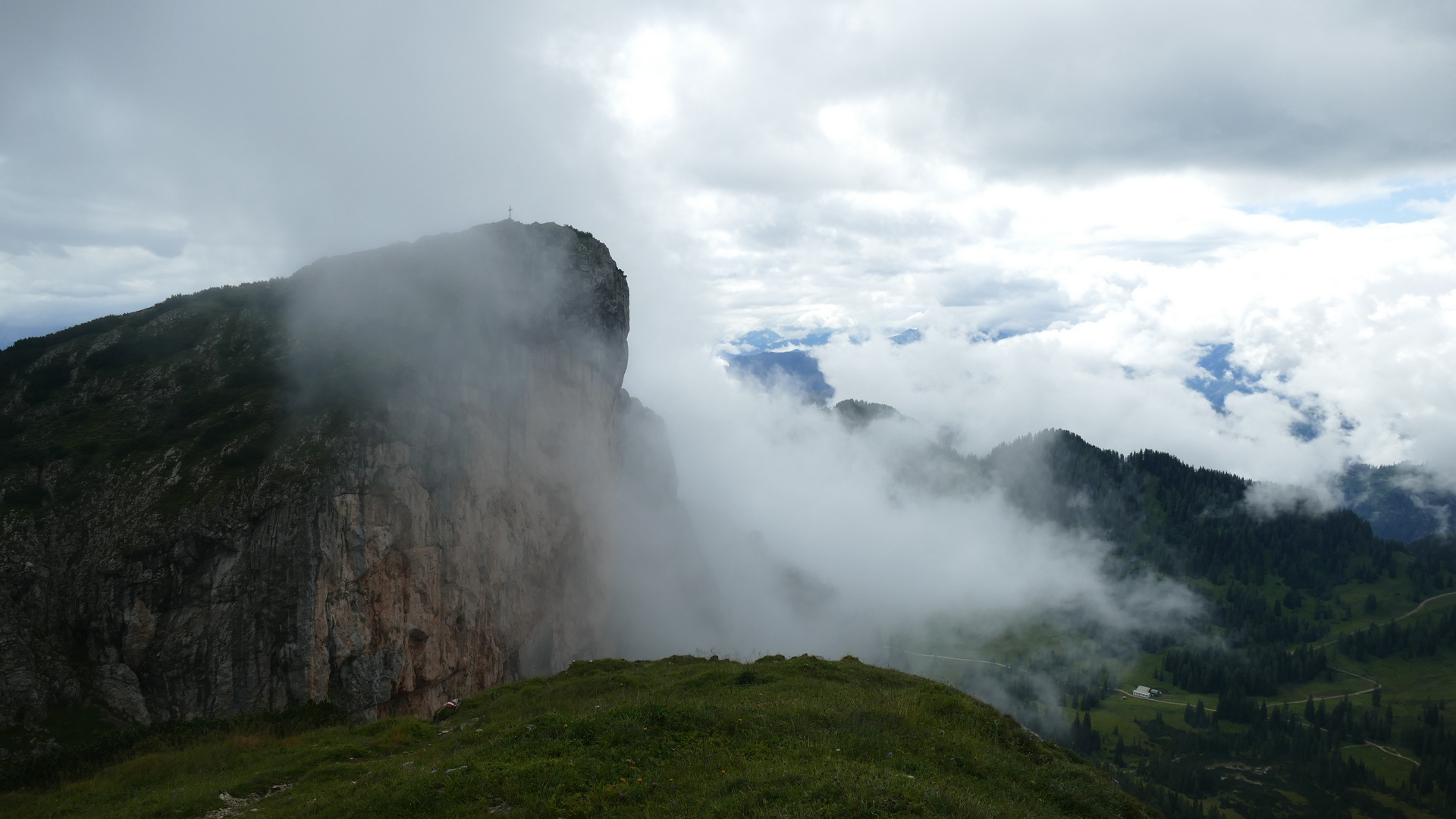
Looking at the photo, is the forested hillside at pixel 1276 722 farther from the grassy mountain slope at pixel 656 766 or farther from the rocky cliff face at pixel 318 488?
the grassy mountain slope at pixel 656 766

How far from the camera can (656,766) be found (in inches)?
767

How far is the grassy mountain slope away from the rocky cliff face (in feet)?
42.2

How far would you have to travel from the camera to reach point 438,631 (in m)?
52.0

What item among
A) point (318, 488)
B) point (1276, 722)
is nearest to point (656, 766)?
point (318, 488)

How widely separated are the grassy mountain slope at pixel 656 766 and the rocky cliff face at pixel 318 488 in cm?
1286

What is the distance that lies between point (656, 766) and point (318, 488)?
36657 mm

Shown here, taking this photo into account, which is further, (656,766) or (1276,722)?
(1276,722)

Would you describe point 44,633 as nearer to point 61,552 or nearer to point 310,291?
point 61,552

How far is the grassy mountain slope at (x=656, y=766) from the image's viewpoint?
1736 cm

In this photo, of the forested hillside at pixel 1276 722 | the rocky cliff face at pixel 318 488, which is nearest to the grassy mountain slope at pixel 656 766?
the rocky cliff face at pixel 318 488

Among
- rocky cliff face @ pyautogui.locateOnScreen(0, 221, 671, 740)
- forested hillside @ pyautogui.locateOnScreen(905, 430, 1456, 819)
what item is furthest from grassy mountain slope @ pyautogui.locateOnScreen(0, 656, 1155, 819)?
forested hillside @ pyautogui.locateOnScreen(905, 430, 1456, 819)

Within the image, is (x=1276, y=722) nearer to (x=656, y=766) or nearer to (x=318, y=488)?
(x=656, y=766)

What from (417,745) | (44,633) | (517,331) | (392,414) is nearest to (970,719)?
(417,745)

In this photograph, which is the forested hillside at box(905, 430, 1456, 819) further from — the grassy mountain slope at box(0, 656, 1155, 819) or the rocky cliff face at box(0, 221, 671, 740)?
the grassy mountain slope at box(0, 656, 1155, 819)
